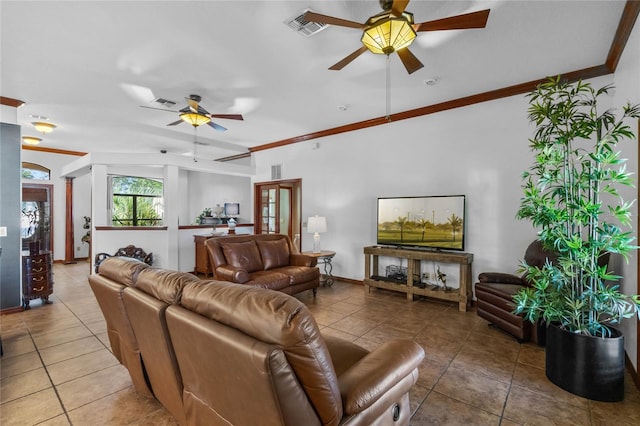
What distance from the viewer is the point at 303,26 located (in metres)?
2.63

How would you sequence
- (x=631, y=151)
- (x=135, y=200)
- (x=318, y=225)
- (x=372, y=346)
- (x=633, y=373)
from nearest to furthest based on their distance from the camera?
(x=633, y=373) → (x=631, y=151) → (x=372, y=346) → (x=318, y=225) → (x=135, y=200)

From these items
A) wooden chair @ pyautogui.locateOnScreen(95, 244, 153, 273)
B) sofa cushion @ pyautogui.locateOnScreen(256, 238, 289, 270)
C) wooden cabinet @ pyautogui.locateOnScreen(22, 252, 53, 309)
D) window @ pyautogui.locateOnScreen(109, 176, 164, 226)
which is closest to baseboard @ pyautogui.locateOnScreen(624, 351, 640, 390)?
sofa cushion @ pyautogui.locateOnScreen(256, 238, 289, 270)

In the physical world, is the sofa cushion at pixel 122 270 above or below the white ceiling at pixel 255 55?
below

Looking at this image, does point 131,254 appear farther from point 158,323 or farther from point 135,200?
point 158,323

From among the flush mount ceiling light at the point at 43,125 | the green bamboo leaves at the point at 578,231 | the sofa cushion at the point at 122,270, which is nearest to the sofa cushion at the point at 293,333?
the sofa cushion at the point at 122,270

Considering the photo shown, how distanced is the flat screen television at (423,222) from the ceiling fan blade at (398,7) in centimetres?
288

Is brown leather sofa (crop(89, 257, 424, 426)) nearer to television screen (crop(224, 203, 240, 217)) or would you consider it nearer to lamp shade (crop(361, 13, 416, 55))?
lamp shade (crop(361, 13, 416, 55))

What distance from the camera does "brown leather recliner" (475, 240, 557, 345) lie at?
3039 millimetres

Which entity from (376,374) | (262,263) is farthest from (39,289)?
(376,374)

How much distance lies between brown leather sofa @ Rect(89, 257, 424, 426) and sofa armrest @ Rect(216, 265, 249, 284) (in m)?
1.94

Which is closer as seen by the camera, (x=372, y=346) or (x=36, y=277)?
(x=372, y=346)

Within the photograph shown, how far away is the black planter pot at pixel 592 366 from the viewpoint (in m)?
2.12

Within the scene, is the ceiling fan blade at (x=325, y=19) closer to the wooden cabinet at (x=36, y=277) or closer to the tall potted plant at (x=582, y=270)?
the tall potted plant at (x=582, y=270)

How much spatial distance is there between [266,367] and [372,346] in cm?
228
